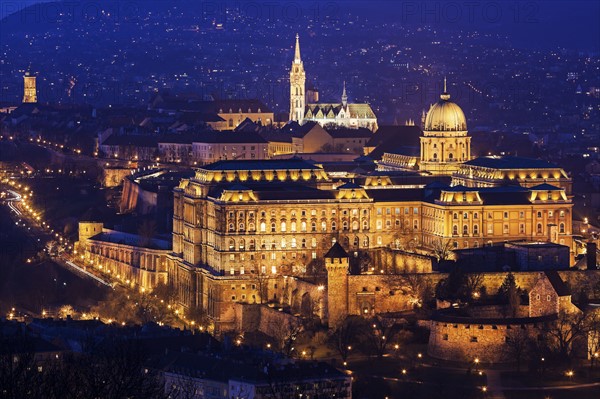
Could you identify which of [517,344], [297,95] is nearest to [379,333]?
[517,344]

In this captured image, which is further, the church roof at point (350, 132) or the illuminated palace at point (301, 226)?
the church roof at point (350, 132)

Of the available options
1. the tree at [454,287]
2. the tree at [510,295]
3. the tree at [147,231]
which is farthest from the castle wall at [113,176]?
the tree at [510,295]

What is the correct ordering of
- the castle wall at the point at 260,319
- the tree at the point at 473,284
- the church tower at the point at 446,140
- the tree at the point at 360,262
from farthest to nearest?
the church tower at the point at 446,140 < the tree at the point at 360,262 < the castle wall at the point at 260,319 < the tree at the point at 473,284

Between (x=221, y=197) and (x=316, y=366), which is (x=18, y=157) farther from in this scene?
(x=316, y=366)

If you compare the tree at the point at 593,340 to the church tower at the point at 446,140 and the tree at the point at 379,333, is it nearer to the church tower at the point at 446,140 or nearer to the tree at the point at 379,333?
the tree at the point at 379,333

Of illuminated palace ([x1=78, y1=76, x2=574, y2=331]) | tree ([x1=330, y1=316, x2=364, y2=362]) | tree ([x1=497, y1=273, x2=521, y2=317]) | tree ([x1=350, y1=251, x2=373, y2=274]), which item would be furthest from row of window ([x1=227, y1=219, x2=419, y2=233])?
tree ([x1=330, y1=316, x2=364, y2=362])

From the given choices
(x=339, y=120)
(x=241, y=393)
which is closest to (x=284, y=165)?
(x=241, y=393)

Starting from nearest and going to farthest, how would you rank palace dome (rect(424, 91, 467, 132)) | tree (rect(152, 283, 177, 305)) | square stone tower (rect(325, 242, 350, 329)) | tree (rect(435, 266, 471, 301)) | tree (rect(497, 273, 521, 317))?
1. tree (rect(497, 273, 521, 317))
2. tree (rect(435, 266, 471, 301))
3. square stone tower (rect(325, 242, 350, 329))
4. tree (rect(152, 283, 177, 305))
5. palace dome (rect(424, 91, 467, 132))

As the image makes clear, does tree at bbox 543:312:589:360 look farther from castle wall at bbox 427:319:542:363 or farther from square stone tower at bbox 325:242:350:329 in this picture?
square stone tower at bbox 325:242:350:329
